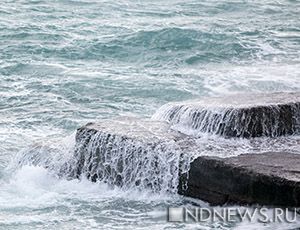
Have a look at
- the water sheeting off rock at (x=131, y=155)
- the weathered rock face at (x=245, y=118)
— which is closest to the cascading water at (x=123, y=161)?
the water sheeting off rock at (x=131, y=155)

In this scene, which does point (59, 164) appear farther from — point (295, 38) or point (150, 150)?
point (295, 38)

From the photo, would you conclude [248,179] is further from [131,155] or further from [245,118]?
[131,155]

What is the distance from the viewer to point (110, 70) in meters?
14.9

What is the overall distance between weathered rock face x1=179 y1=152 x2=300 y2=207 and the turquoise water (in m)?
0.34

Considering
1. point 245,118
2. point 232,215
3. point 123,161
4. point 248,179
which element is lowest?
point 232,215

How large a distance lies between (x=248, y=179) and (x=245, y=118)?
1.29m

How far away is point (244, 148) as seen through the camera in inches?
331

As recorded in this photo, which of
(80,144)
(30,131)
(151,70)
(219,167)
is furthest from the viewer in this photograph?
(151,70)

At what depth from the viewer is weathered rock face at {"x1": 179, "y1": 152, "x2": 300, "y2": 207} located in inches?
290

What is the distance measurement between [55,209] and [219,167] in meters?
1.70

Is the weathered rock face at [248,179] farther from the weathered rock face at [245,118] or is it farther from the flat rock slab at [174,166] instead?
the weathered rock face at [245,118]

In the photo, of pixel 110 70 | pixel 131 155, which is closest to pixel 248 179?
pixel 131 155

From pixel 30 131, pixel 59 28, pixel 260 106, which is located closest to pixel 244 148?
pixel 260 106

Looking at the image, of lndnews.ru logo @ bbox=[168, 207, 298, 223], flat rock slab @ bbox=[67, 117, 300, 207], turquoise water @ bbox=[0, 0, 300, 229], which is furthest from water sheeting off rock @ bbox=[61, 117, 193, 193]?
lndnews.ru logo @ bbox=[168, 207, 298, 223]
